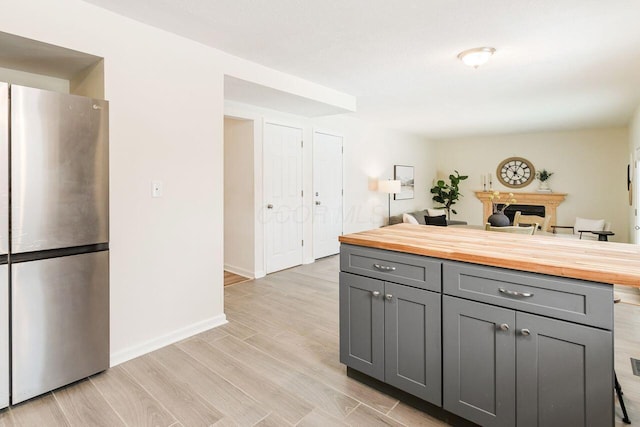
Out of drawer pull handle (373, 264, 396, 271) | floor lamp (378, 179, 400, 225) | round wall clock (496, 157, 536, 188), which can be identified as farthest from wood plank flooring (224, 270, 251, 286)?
round wall clock (496, 157, 536, 188)

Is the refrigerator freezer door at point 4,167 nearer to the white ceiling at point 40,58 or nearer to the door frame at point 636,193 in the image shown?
the white ceiling at point 40,58

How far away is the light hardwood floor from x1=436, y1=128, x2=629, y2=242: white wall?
5.14m

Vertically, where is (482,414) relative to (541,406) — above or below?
below

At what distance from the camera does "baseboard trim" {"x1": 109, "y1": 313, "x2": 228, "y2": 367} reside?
7.79 ft

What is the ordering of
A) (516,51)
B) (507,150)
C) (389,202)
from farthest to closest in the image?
(507,150)
(389,202)
(516,51)

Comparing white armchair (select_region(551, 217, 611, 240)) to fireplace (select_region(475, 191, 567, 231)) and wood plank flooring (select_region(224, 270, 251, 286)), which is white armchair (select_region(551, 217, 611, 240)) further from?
wood plank flooring (select_region(224, 270, 251, 286))

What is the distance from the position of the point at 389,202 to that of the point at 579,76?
12.7ft

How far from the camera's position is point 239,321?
309 cm

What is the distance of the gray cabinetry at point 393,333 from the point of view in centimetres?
175

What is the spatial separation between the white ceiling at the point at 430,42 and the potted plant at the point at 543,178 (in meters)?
2.94

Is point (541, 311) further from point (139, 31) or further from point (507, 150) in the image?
point (507, 150)

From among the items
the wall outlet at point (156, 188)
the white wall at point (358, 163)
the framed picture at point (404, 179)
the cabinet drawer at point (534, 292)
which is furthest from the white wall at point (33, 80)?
the framed picture at point (404, 179)

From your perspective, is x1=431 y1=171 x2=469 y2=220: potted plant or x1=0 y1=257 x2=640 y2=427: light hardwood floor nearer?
x1=0 y1=257 x2=640 y2=427: light hardwood floor

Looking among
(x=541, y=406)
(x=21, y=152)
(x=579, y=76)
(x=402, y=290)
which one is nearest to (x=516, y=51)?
(x=579, y=76)
